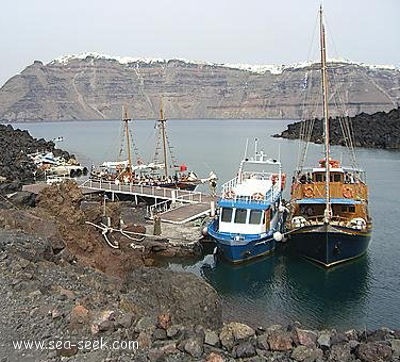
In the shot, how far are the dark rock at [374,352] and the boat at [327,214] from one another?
1465 centimetres

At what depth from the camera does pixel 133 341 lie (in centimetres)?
882

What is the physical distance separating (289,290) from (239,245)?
10.3ft

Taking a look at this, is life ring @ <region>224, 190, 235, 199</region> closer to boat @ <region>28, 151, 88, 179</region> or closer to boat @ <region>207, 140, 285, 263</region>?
boat @ <region>207, 140, 285, 263</region>

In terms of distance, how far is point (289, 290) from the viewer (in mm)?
21062

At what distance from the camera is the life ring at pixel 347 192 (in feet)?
85.1

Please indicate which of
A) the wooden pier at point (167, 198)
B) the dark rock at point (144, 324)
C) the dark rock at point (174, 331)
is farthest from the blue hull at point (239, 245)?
the dark rock at point (174, 331)

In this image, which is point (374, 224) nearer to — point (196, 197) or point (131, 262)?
point (196, 197)

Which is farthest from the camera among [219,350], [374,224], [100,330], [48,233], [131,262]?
[374,224]

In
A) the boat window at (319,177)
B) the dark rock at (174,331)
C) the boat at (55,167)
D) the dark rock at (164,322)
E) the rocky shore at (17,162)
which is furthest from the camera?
the boat at (55,167)

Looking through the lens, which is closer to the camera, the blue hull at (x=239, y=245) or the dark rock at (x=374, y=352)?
the dark rock at (x=374, y=352)

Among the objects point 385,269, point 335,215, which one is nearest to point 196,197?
point 335,215

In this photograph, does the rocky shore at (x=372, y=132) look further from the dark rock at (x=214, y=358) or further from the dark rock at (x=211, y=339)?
the dark rock at (x=214, y=358)

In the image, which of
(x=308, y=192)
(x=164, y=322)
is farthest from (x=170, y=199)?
(x=164, y=322)

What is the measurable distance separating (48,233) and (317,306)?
989 centimetres
